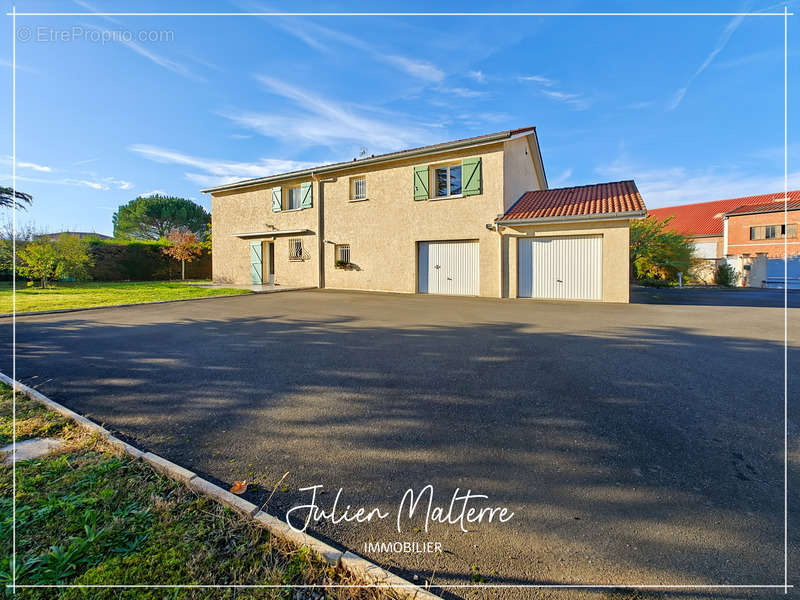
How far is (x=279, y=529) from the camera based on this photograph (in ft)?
5.74

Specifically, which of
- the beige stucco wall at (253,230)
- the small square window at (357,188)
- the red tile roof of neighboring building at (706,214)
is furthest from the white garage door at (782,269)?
the beige stucco wall at (253,230)

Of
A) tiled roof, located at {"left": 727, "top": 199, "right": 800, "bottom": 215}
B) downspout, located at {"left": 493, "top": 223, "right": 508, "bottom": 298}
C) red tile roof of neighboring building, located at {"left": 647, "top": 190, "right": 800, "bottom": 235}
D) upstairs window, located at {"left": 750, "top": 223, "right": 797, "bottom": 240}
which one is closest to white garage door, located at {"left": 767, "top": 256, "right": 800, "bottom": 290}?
upstairs window, located at {"left": 750, "top": 223, "right": 797, "bottom": 240}

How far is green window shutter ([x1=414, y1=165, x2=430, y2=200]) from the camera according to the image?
14133 millimetres

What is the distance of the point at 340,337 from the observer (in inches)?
249

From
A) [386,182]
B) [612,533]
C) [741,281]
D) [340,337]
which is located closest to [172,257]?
[386,182]

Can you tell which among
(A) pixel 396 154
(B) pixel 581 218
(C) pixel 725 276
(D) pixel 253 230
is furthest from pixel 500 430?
(C) pixel 725 276

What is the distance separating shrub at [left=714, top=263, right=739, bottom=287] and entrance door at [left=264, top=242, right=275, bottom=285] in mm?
25328

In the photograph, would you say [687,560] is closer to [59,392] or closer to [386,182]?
[59,392]

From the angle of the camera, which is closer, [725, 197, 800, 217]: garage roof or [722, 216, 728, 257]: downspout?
[725, 197, 800, 217]: garage roof

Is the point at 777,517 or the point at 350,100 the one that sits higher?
the point at 350,100

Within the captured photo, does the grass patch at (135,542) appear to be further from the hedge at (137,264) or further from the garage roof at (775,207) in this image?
the garage roof at (775,207)

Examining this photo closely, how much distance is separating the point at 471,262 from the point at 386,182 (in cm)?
484

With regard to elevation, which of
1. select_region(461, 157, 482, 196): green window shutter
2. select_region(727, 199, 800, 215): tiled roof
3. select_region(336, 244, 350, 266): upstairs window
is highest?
select_region(727, 199, 800, 215): tiled roof

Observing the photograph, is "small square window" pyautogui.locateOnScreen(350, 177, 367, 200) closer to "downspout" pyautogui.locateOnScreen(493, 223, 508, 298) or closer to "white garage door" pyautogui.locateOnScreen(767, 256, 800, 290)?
"downspout" pyautogui.locateOnScreen(493, 223, 508, 298)
